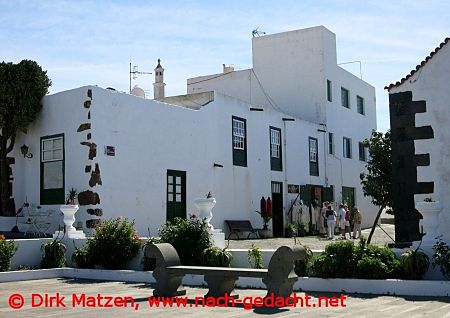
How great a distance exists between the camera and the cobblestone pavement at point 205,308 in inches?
340

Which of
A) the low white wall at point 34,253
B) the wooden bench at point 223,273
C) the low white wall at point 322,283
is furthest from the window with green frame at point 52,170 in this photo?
the wooden bench at point 223,273

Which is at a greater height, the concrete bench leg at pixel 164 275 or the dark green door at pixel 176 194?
the dark green door at pixel 176 194

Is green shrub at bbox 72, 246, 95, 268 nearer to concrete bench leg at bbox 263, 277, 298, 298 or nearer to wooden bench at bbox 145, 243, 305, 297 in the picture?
wooden bench at bbox 145, 243, 305, 297

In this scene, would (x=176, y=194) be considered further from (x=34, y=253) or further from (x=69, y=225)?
(x=34, y=253)

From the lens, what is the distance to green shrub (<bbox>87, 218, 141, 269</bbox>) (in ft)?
47.7

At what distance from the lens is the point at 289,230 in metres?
26.2

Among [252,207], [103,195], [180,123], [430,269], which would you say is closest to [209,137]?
[180,123]

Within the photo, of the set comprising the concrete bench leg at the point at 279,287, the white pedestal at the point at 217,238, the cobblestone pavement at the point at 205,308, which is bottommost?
the cobblestone pavement at the point at 205,308

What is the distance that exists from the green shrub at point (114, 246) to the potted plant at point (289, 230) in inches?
485

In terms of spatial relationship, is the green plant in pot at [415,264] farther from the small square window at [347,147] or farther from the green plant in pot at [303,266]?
the small square window at [347,147]

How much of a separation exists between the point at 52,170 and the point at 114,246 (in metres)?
5.82

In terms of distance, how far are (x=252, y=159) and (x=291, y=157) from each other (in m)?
3.14

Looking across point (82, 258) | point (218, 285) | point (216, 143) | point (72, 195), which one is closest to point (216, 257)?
point (218, 285)

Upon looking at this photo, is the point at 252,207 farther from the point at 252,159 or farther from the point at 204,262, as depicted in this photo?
the point at 204,262
